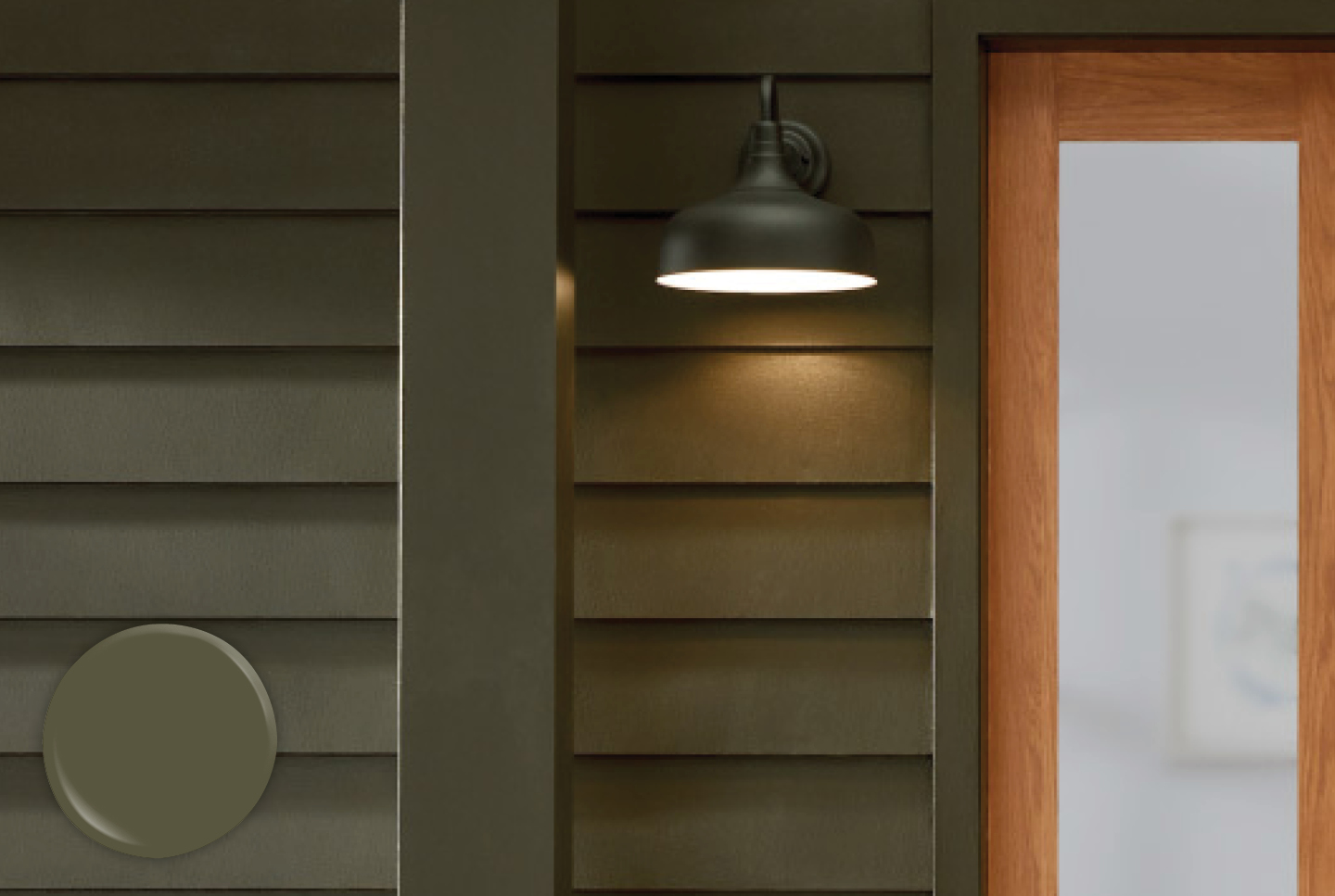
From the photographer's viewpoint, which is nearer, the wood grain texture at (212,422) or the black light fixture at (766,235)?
the black light fixture at (766,235)

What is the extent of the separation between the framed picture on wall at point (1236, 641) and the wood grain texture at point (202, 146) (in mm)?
1209

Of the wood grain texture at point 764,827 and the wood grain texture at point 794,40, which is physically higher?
the wood grain texture at point 794,40

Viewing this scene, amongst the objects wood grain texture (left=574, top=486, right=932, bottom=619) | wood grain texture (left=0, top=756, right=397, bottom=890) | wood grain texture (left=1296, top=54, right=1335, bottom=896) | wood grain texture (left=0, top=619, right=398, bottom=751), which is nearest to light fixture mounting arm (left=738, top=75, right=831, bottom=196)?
wood grain texture (left=574, top=486, right=932, bottom=619)

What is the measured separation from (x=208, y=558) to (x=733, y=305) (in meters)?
0.77

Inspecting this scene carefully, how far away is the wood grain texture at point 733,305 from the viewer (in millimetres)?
1773

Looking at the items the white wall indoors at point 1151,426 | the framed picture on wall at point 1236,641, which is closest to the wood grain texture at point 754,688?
the white wall indoors at point 1151,426

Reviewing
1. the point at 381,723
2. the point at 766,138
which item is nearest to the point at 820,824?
the point at 381,723

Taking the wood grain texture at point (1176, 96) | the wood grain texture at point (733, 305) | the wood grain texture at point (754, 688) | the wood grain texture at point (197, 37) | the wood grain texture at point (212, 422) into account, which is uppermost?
the wood grain texture at point (197, 37)

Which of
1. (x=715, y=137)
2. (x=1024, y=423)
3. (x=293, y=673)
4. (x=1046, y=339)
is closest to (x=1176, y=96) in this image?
(x=1046, y=339)

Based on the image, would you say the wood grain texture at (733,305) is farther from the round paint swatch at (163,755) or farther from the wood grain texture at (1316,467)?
the round paint swatch at (163,755)

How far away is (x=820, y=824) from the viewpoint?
1.77 meters

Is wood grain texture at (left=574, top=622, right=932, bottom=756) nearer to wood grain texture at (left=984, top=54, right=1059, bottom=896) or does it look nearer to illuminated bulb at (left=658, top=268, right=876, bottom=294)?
wood grain texture at (left=984, top=54, right=1059, bottom=896)

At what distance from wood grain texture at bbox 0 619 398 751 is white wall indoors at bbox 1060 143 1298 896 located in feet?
3.04

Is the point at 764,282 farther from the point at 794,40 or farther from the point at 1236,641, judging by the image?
the point at 1236,641
